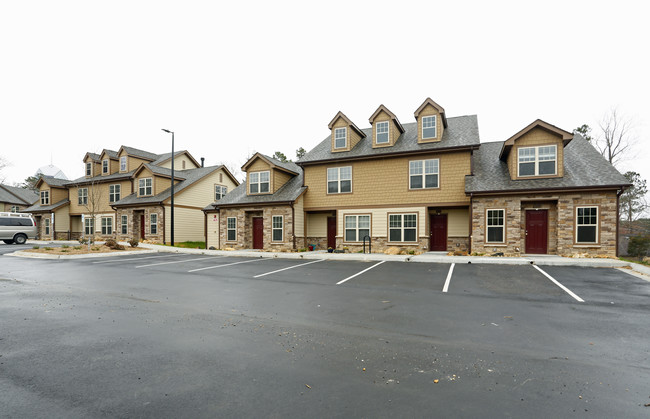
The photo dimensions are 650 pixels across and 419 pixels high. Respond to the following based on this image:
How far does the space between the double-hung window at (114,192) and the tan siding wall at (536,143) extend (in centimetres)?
3340

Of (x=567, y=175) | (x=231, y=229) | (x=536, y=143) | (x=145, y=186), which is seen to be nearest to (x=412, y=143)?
(x=536, y=143)

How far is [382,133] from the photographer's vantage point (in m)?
21.0

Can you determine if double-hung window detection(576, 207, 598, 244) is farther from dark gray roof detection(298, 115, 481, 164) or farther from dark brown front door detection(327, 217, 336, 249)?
dark brown front door detection(327, 217, 336, 249)

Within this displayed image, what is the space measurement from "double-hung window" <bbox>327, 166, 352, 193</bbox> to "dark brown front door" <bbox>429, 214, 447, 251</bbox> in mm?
5631

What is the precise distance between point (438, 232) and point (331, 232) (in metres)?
7.07

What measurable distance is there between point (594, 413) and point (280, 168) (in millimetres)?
21768

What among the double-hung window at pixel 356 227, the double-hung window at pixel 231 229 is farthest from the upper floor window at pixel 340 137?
the double-hung window at pixel 231 229

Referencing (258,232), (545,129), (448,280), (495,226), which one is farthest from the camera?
(258,232)

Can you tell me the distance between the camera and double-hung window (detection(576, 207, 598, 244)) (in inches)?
624

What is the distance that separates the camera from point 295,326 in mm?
5766

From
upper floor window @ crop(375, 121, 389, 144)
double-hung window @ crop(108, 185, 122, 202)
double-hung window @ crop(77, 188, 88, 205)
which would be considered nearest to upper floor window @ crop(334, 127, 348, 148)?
upper floor window @ crop(375, 121, 389, 144)

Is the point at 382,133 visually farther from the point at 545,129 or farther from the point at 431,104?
the point at 545,129

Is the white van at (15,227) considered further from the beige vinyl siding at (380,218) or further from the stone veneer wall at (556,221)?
the stone veneer wall at (556,221)

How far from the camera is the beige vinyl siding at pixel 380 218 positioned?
19.3 meters
